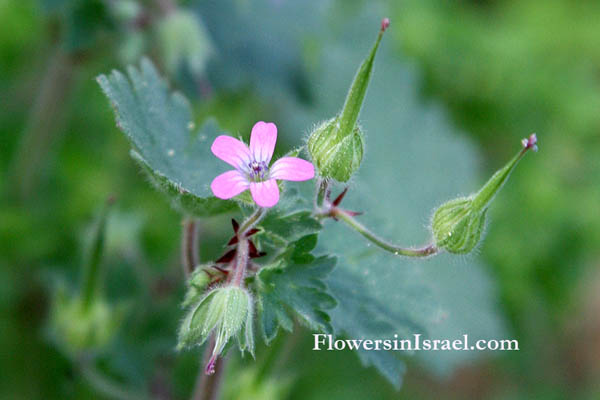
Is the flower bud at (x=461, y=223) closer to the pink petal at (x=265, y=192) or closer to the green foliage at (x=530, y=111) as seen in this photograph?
the pink petal at (x=265, y=192)

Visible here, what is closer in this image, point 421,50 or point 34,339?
point 34,339

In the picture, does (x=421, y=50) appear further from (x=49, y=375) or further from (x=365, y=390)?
(x=49, y=375)

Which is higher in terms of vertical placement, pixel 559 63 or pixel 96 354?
pixel 559 63

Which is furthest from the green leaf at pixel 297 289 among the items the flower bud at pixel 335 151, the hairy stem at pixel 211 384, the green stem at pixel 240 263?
the hairy stem at pixel 211 384

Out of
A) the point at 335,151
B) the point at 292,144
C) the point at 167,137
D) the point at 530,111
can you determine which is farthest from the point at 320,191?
the point at 530,111

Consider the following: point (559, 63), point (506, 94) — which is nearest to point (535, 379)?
point (506, 94)

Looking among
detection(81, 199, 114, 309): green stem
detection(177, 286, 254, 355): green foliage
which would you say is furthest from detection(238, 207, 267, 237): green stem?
detection(81, 199, 114, 309): green stem
